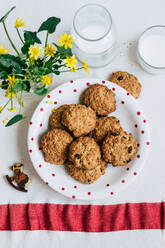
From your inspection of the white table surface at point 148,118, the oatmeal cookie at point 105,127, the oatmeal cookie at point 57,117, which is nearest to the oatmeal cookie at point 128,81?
the white table surface at point 148,118

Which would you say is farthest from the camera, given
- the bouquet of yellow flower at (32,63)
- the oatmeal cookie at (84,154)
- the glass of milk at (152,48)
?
the glass of milk at (152,48)

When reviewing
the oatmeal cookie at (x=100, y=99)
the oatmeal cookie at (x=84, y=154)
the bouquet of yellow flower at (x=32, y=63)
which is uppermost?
the bouquet of yellow flower at (x=32, y=63)

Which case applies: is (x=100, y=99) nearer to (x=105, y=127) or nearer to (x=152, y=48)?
(x=105, y=127)

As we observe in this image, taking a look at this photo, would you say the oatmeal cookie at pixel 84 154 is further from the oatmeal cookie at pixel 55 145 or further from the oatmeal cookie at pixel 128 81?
the oatmeal cookie at pixel 128 81

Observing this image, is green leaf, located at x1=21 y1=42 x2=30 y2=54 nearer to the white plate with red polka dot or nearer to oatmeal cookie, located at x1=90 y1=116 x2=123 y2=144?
the white plate with red polka dot

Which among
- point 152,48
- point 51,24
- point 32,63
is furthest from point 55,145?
point 152,48

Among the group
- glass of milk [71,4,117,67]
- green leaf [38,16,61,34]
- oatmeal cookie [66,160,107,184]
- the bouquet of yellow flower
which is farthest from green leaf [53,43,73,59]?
oatmeal cookie [66,160,107,184]
